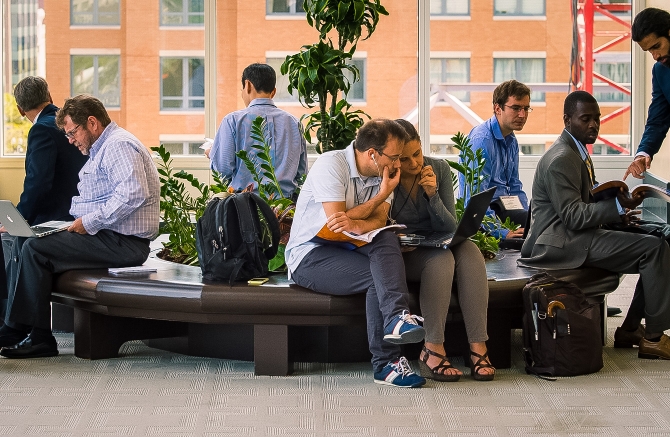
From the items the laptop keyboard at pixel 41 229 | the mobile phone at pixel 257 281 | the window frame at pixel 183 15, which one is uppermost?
the window frame at pixel 183 15

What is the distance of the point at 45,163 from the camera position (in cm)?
506

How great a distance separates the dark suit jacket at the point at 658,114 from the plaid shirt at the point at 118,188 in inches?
107

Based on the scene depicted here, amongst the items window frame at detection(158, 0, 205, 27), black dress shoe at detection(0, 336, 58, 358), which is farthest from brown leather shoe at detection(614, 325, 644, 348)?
window frame at detection(158, 0, 205, 27)

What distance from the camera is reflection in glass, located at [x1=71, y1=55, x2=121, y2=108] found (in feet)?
33.2

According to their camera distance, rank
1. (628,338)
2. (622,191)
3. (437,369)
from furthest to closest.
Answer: (628,338)
(622,191)
(437,369)

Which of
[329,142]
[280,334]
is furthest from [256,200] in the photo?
[329,142]

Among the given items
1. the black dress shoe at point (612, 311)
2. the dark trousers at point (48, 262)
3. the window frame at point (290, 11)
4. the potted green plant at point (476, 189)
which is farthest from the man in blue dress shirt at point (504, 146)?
the window frame at point (290, 11)

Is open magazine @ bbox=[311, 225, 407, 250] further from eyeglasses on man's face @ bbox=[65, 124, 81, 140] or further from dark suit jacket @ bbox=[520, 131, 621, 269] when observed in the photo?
eyeglasses on man's face @ bbox=[65, 124, 81, 140]

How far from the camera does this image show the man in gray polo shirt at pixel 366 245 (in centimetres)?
410

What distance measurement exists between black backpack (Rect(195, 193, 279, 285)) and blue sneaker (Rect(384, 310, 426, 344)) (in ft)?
2.50

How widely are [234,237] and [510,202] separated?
2.20 m

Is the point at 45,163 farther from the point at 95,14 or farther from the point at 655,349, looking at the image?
the point at 95,14

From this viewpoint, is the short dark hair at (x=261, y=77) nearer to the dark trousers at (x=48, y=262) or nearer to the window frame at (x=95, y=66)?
the dark trousers at (x=48, y=262)

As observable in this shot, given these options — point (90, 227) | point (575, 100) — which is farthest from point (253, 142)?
point (575, 100)
